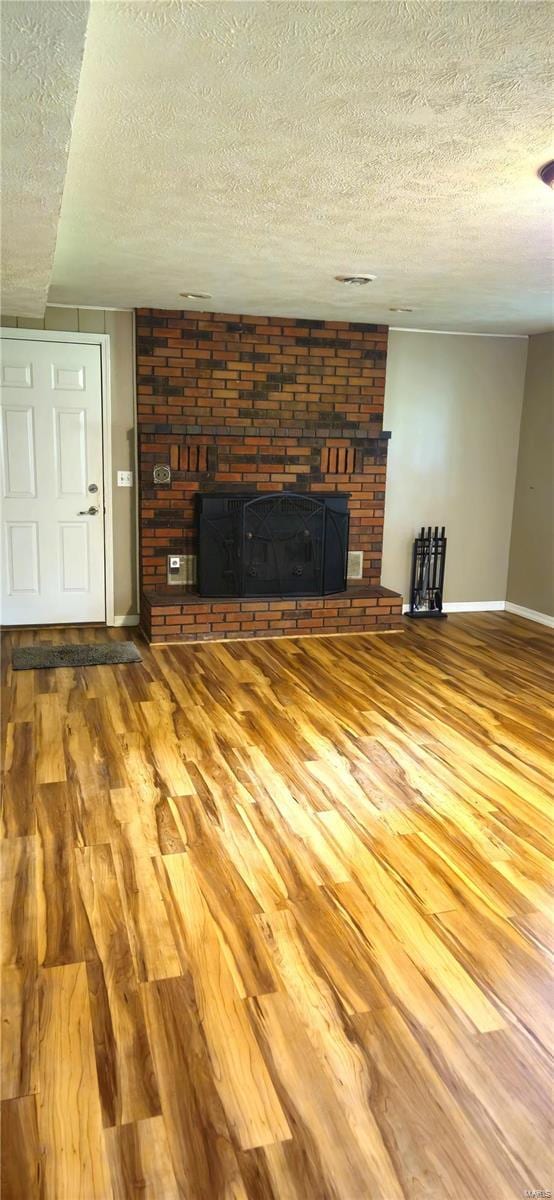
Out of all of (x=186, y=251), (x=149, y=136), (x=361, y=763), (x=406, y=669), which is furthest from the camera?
(x=406, y=669)

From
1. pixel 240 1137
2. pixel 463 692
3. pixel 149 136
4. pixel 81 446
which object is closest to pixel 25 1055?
pixel 240 1137

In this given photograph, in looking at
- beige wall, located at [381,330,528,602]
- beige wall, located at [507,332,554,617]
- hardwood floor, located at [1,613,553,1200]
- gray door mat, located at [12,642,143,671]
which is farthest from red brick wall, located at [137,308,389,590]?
hardwood floor, located at [1,613,553,1200]

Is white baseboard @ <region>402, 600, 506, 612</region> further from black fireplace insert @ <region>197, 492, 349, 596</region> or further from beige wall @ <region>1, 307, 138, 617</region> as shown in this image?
beige wall @ <region>1, 307, 138, 617</region>

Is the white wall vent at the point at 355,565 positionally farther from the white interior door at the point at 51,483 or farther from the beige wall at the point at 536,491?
the white interior door at the point at 51,483

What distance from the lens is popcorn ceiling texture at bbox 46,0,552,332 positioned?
162 centimetres

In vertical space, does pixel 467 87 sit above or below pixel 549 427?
above

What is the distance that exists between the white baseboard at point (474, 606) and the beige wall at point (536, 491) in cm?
19

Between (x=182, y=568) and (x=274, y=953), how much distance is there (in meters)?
3.79

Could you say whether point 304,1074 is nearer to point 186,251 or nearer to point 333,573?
point 186,251

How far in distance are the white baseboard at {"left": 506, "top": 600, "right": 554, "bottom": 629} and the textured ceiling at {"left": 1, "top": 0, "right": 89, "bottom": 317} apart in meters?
4.73

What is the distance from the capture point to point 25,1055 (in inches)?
65.6

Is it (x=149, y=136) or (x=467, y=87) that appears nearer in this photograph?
(x=467, y=87)

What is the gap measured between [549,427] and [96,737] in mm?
4479

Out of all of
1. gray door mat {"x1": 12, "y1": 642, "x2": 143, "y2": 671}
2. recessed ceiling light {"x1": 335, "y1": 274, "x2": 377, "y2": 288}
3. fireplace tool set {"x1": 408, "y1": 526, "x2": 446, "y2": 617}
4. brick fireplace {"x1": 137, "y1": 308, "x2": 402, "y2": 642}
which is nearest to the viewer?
recessed ceiling light {"x1": 335, "y1": 274, "x2": 377, "y2": 288}
